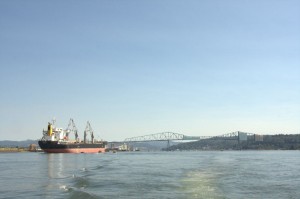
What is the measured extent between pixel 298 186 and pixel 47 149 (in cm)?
16871

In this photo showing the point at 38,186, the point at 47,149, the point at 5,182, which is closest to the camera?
the point at 38,186

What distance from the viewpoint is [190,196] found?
3519 centimetres

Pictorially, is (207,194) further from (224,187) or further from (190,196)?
(224,187)

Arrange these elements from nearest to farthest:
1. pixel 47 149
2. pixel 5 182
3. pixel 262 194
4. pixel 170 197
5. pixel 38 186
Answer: pixel 170 197, pixel 262 194, pixel 38 186, pixel 5 182, pixel 47 149

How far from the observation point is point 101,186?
42.4 meters

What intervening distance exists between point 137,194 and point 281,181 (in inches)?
845

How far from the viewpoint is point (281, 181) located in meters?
47.6

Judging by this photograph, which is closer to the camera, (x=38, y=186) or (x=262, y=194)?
(x=262, y=194)

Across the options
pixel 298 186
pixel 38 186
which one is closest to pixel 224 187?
pixel 298 186

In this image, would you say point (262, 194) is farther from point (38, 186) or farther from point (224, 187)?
point (38, 186)

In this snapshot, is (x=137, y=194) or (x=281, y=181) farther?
(x=281, y=181)

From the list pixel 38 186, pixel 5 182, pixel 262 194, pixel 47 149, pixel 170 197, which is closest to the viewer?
pixel 170 197

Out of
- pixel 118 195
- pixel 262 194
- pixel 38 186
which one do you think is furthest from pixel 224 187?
pixel 38 186

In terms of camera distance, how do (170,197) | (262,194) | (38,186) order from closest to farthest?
(170,197), (262,194), (38,186)
